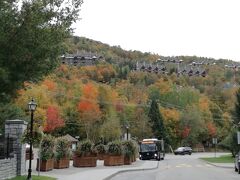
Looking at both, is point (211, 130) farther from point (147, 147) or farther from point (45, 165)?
point (45, 165)

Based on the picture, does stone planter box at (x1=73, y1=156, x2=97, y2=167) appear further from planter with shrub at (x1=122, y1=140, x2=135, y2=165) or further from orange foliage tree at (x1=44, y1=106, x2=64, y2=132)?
orange foliage tree at (x1=44, y1=106, x2=64, y2=132)

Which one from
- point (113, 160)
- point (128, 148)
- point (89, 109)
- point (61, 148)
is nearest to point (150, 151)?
point (128, 148)

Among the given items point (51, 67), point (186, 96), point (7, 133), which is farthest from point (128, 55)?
point (51, 67)

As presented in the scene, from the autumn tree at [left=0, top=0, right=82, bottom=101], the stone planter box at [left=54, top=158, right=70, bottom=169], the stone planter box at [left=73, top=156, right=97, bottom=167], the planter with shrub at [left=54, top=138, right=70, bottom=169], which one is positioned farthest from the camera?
the stone planter box at [left=73, top=156, right=97, bottom=167]

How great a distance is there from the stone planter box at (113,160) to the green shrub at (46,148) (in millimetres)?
10019

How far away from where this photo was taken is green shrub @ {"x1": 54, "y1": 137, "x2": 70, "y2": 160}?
32.2 metres

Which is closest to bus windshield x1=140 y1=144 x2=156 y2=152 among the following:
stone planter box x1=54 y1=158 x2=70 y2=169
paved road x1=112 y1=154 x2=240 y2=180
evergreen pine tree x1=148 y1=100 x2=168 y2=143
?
paved road x1=112 y1=154 x2=240 y2=180

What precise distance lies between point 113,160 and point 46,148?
36.7ft

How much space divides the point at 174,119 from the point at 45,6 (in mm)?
99493

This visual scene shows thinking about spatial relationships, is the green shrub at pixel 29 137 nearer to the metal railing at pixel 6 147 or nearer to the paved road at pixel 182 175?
the metal railing at pixel 6 147

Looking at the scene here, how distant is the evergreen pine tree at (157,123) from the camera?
10206 cm

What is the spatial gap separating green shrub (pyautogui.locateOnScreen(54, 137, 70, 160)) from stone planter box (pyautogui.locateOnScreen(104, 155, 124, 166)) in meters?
6.77

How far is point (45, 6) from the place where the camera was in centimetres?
1412

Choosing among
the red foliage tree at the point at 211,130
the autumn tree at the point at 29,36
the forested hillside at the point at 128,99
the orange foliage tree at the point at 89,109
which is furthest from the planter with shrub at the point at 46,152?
the red foliage tree at the point at 211,130
